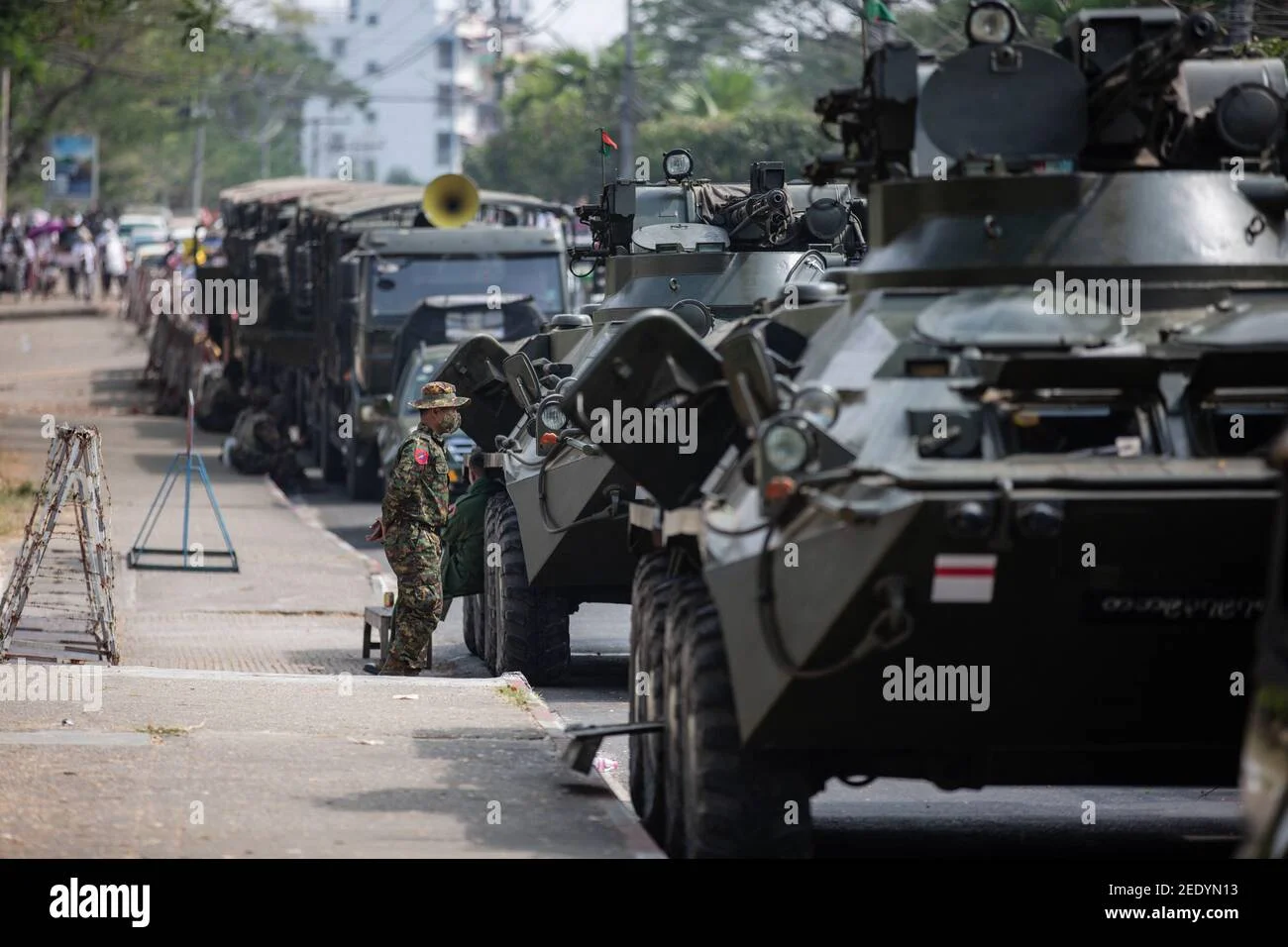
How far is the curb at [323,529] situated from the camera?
1969cm

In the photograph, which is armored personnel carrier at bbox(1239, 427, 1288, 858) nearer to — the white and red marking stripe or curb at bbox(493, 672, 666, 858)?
the white and red marking stripe

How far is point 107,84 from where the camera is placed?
73375 millimetres

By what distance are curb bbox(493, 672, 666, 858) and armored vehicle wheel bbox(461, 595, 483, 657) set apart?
154cm

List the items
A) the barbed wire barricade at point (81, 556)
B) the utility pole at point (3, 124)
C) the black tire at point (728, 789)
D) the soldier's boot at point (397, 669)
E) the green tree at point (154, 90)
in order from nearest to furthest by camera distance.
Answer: the black tire at point (728, 789) → the barbed wire barricade at point (81, 556) → the soldier's boot at point (397, 669) → the green tree at point (154, 90) → the utility pole at point (3, 124)

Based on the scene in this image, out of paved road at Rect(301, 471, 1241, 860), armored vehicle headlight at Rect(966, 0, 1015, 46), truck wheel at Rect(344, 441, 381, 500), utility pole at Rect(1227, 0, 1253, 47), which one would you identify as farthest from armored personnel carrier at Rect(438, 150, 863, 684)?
truck wheel at Rect(344, 441, 381, 500)

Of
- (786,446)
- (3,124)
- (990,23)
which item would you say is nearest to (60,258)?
(3,124)

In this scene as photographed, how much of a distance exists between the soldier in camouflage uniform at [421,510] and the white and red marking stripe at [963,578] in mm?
7115

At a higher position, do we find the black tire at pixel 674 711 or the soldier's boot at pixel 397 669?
the black tire at pixel 674 711

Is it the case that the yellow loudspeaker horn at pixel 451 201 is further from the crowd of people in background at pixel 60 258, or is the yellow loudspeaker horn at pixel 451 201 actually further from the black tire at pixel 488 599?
the crowd of people in background at pixel 60 258

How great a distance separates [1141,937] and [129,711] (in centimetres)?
575

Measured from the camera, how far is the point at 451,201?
1046 inches

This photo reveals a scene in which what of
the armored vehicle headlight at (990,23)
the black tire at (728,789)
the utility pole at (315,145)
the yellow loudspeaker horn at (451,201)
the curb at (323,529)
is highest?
the utility pole at (315,145)

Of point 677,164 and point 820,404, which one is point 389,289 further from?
point 820,404

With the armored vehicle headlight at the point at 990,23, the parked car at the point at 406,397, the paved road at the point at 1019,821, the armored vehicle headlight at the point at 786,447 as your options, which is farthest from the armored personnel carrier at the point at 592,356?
the parked car at the point at 406,397
